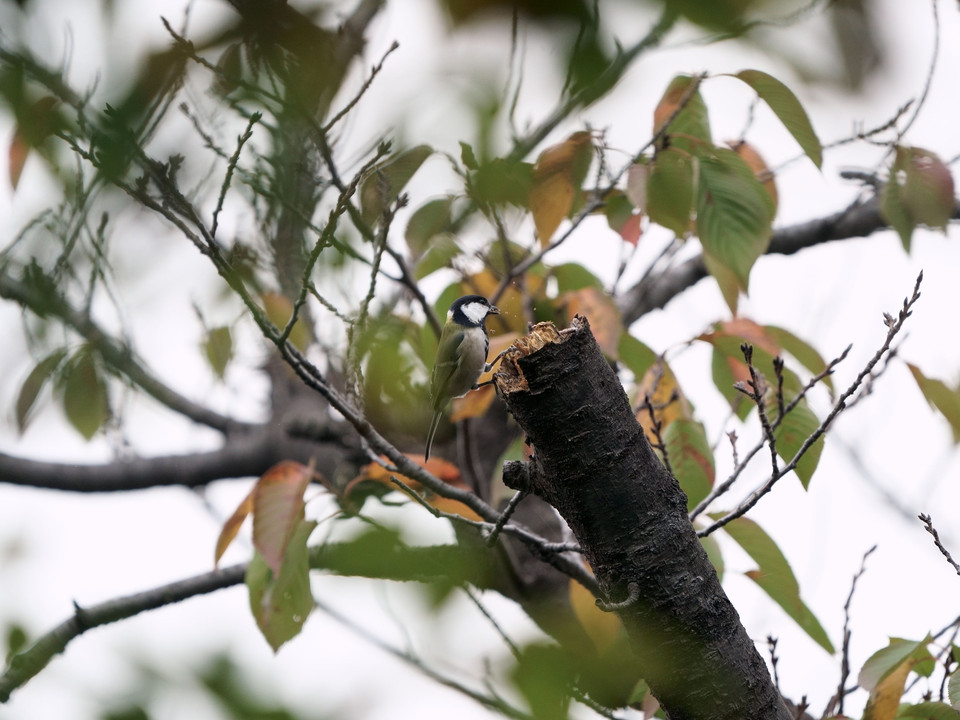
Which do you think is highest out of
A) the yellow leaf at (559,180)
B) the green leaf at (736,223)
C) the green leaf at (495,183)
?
the yellow leaf at (559,180)

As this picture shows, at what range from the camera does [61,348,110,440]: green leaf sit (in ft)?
4.76

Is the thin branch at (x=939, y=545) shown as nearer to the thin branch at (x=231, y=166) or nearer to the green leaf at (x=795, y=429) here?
the green leaf at (x=795, y=429)

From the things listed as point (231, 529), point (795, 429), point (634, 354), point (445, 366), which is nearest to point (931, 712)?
point (795, 429)

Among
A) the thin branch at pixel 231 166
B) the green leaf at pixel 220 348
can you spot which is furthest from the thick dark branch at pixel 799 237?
the thin branch at pixel 231 166

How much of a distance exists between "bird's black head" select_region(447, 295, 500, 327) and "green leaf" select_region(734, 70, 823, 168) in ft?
3.86

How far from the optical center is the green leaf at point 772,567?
231cm

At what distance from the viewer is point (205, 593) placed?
3160 mm

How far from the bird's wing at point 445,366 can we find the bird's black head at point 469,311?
0.70ft

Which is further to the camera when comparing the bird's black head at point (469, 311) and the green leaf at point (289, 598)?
the bird's black head at point (469, 311)

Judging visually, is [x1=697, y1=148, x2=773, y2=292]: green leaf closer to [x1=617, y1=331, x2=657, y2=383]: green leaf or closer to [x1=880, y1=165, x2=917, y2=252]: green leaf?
[x1=617, y1=331, x2=657, y2=383]: green leaf

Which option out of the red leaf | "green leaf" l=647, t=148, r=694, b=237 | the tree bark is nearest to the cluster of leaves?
the tree bark

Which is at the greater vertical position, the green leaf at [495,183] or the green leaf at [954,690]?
the green leaf at [495,183]

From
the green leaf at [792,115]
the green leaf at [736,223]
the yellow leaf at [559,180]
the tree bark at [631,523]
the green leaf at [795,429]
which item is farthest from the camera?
the yellow leaf at [559,180]

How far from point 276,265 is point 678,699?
113 cm
